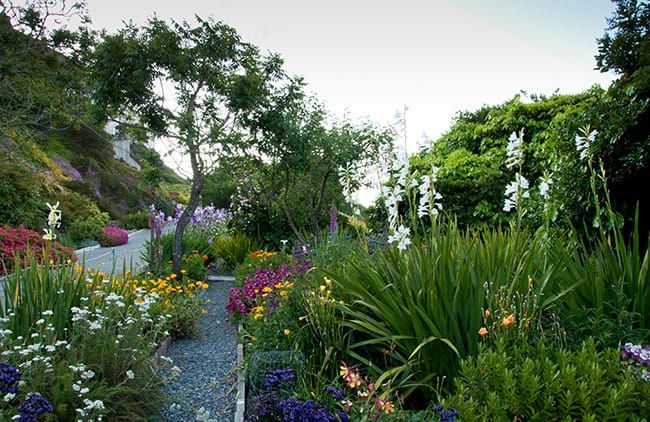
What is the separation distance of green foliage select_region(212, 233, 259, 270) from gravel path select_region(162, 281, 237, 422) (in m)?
3.94

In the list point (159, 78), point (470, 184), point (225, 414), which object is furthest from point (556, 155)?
point (159, 78)

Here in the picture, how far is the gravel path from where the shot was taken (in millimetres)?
3453

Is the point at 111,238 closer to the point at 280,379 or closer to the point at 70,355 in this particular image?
the point at 70,355

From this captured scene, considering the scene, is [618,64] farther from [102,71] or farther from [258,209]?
[258,209]

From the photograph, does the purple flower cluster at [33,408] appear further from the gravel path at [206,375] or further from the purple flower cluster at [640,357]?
the purple flower cluster at [640,357]

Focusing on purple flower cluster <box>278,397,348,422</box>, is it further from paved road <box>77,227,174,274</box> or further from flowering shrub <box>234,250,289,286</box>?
paved road <box>77,227,174,274</box>

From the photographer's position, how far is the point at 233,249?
35.0 feet

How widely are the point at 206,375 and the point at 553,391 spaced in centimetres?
315

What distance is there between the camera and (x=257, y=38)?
891 cm

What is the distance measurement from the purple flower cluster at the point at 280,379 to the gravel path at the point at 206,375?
0.39m

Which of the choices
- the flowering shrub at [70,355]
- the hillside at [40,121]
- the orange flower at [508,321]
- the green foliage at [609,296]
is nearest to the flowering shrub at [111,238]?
the hillside at [40,121]

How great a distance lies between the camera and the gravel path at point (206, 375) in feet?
11.3

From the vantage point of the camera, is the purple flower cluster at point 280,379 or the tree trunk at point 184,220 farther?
the tree trunk at point 184,220

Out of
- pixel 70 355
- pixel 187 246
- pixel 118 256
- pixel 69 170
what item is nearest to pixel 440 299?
pixel 70 355
